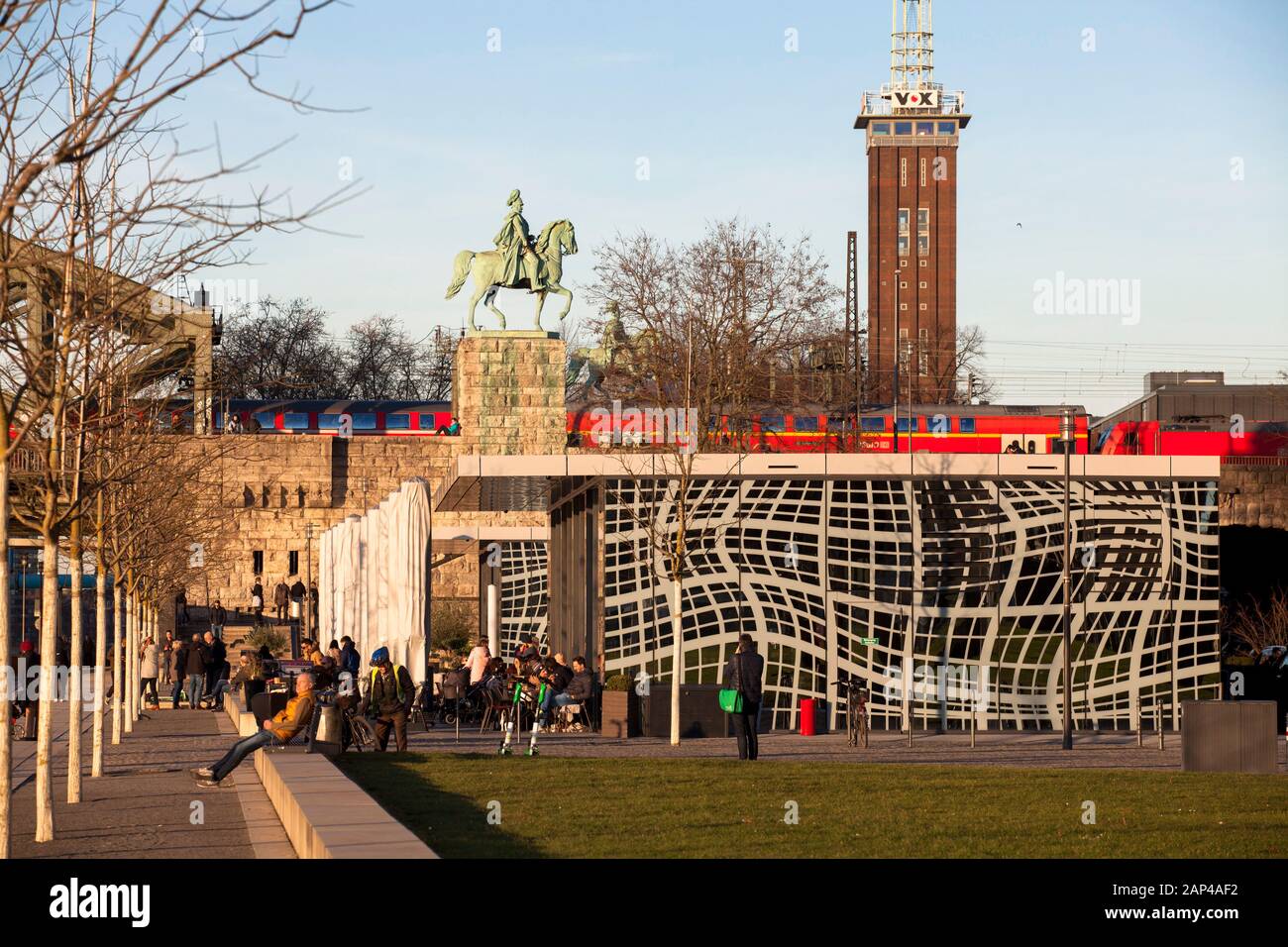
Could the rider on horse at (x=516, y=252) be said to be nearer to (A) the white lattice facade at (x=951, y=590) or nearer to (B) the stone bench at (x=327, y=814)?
(A) the white lattice facade at (x=951, y=590)

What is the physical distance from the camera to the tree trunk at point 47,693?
13.9 meters

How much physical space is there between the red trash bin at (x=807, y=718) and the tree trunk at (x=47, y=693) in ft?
54.3

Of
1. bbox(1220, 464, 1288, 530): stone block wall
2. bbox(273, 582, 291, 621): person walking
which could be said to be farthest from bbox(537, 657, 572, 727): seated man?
bbox(1220, 464, 1288, 530): stone block wall

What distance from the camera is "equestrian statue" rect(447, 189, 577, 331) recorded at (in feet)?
187

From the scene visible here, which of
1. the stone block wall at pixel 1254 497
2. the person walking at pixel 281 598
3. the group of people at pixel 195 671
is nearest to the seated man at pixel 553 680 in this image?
the group of people at pixel 195 671

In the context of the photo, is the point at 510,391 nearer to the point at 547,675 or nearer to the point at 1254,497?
the point at 1254,497

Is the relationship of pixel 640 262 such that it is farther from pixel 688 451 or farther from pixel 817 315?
pixel 688 451

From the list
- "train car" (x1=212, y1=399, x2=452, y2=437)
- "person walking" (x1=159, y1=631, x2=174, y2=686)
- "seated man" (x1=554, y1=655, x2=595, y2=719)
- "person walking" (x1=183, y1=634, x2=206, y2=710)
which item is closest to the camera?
"seated man" (x1=554, y1=655, x2=595, y2=719)

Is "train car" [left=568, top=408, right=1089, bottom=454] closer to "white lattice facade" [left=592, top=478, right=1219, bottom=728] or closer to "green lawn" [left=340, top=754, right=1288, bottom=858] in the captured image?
"white lattice facade" [left=592, top=478, right=1219, bottom=728]

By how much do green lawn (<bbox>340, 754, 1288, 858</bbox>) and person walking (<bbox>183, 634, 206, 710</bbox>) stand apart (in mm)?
16988

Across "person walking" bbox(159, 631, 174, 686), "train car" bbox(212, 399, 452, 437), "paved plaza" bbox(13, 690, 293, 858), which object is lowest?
"person walking" bbox(159, 631, 174, 686)

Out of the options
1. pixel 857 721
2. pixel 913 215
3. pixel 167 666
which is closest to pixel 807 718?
pixel 857 721

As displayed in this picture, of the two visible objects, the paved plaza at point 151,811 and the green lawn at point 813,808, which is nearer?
the green lawn at point 813,808

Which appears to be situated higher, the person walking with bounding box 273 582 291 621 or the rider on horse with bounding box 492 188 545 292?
the rider on horse with bounding box 492 188 545 292
